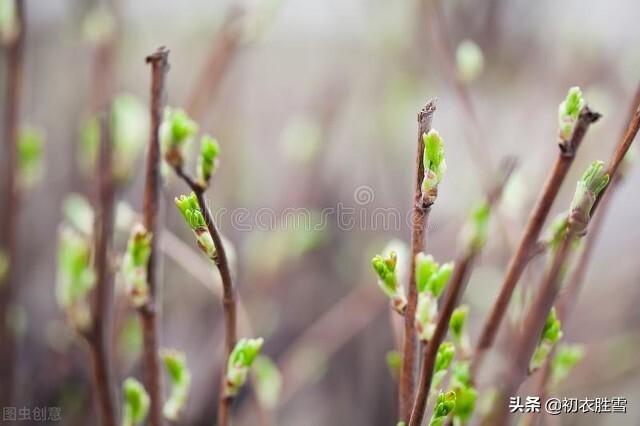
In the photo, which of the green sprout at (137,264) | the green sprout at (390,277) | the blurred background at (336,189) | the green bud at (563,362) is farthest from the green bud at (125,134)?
the green bud at (563,362)

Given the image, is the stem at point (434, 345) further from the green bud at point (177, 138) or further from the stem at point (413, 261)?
the green bud at point (177, 138)

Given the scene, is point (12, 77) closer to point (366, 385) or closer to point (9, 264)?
point (9, 264)

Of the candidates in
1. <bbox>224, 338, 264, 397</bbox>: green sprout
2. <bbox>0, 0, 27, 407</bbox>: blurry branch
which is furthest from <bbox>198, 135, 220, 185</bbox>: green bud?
<bbox>0, 0, 27, 407</bbox>: blurry branch

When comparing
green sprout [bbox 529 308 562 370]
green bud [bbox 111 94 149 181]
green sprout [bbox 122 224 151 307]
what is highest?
green bud [bbox 111 94 149 181]

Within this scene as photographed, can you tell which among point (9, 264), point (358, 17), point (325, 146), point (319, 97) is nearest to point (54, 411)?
point (9, 264)

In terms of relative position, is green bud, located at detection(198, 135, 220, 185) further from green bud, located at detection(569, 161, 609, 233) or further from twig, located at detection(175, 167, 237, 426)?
green bud, located at detection(569, 161, 609, 233)

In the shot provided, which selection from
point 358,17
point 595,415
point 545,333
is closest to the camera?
point 545,333
